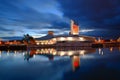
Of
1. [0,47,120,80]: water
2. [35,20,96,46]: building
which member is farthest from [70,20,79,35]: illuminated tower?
[0,47,120,80]: water

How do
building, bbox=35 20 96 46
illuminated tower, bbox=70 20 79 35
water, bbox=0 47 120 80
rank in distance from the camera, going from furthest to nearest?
1. illuminated tower, bbox=70 20 79 35
2. building, bbox=35 20 96 46
3. water, bbox=0 47 120 80

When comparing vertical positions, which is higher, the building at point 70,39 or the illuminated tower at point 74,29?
the illuminated tower at point 74,29

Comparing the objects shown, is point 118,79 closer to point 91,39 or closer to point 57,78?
point 57,78

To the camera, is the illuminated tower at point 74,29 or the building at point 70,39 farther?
the illuminated tower at point 74,29

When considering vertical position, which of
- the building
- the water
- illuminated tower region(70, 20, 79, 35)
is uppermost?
illuminated tower region(70, 20, 79, 35)

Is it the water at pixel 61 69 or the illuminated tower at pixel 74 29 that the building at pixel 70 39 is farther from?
the water at pixel 61 69

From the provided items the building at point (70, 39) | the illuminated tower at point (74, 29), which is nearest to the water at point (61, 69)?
the building at point (70, 39)

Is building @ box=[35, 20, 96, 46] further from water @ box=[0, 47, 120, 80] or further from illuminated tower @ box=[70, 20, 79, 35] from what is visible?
water @ box=[0, 47, 120, 80]

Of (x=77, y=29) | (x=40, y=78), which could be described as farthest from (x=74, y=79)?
(x=77, y=29)

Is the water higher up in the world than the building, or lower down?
lower down

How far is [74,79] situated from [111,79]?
83.2 inches

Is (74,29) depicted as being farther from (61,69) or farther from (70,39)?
(61,69)

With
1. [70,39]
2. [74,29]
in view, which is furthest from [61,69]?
[74,29]

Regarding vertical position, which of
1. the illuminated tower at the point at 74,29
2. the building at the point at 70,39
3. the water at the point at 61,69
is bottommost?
the water at the point at 61,69
